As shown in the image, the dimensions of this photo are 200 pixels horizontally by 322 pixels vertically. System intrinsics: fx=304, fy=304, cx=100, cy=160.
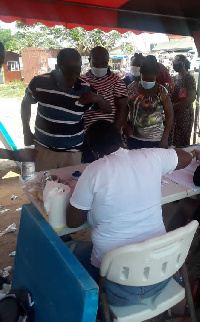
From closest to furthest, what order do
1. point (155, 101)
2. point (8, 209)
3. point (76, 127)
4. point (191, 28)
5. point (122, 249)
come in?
point (122, 249) < point (76, 127) < point (155, 101) < point (8, 209) < point (191, 28)

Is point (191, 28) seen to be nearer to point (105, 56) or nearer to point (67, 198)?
point (105, 56)

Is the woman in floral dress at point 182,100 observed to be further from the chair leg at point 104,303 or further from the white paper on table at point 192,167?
the chair leg at point 104,303

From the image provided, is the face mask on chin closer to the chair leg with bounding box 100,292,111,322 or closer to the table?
the table

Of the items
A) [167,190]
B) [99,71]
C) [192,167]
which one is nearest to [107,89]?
[99,71]

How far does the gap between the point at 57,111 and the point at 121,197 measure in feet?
4.07

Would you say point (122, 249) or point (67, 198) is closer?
point (122, 249)

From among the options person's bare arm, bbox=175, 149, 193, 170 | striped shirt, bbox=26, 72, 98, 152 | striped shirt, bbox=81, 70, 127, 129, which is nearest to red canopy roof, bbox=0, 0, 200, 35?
striped shirt, bbox=81, 70, 127, 129

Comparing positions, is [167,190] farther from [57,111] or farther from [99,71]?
[99,71]

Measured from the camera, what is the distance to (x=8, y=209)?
3.83 m

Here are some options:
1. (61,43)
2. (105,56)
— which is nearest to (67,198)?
(105,56)

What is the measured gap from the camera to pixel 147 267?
4.64 feet

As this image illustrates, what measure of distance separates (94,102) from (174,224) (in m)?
1.29

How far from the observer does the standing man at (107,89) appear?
312 cm

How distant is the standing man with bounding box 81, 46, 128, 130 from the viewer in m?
3.12
